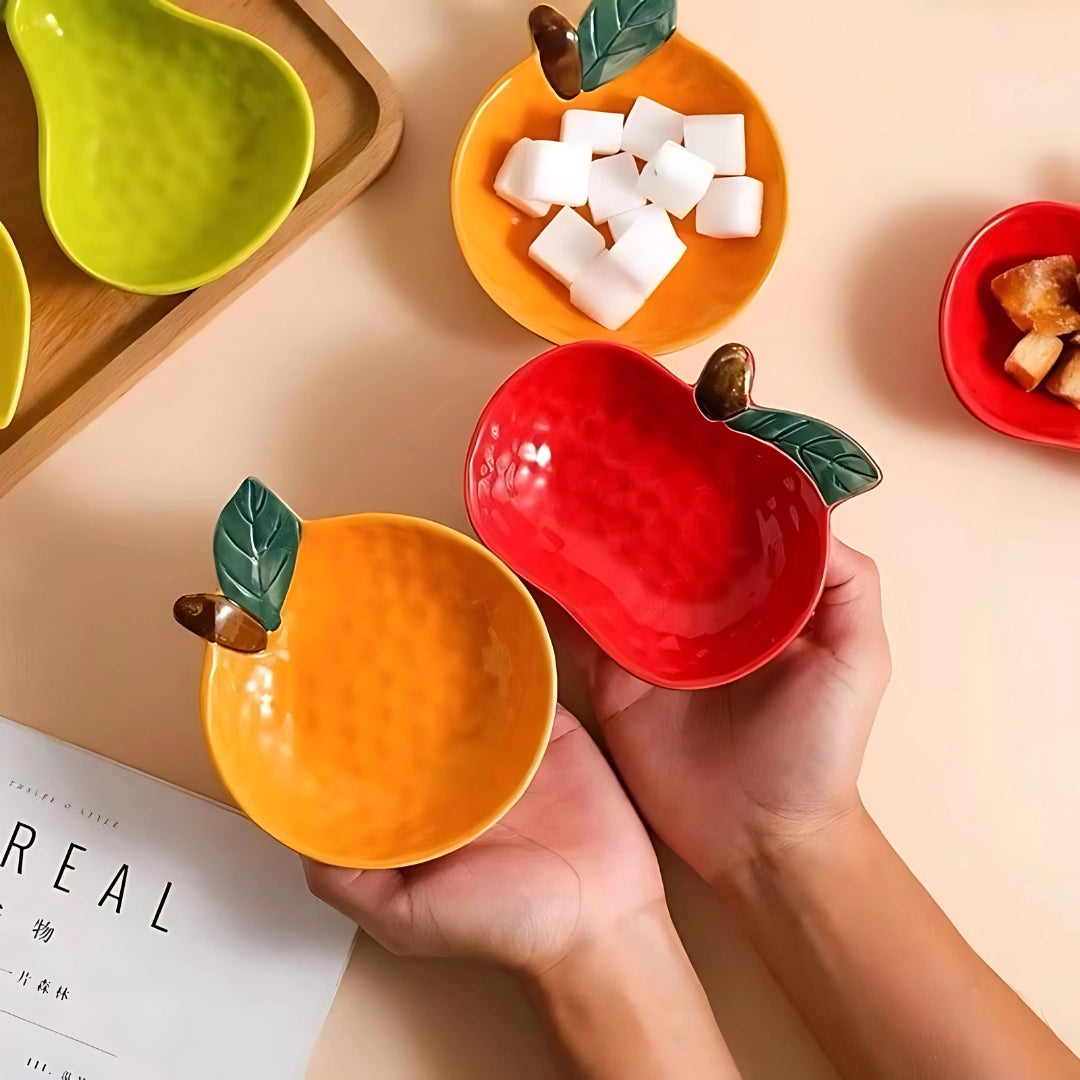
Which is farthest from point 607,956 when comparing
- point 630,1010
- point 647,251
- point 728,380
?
point 647,251

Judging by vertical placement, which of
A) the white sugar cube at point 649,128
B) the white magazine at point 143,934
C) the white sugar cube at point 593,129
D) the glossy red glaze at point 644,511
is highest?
the white sugar cube at point 649,128

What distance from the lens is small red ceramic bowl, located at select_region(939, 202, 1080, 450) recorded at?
0.84 m

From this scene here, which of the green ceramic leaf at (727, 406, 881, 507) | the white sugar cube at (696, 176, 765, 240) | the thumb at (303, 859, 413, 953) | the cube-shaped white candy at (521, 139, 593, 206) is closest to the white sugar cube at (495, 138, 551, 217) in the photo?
the cube-shaped white candy at (521, 139, 593, 206)

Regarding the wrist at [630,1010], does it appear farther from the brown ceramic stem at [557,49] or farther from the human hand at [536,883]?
the brown ceramic stem at [557,49]

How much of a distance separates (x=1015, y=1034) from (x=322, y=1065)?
1.68 feet

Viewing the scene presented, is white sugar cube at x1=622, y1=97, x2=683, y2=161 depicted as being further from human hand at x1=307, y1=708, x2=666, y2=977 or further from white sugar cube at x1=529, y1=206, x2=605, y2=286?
human hand at x1=307, y1=708, x2=666, y2=977

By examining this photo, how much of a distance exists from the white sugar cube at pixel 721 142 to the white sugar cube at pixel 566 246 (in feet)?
0.35

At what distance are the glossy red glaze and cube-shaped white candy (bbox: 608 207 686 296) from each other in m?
0.07

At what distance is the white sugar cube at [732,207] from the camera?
0.83 metres

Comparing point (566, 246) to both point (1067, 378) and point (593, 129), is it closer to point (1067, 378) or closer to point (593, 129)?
point (593, 129)

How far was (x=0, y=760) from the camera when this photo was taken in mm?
825

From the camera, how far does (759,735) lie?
2.67 feet

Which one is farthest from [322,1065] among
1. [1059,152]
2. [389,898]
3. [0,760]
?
[1059,152]

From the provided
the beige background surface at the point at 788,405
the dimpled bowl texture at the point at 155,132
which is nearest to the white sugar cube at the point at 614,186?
the beige background surface at the point at 788,405
